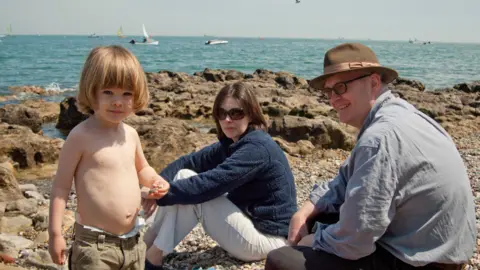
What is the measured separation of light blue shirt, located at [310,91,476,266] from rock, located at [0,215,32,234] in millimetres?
4488

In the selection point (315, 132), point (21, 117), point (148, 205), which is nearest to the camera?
point (148, 205)

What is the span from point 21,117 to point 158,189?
36.9ft

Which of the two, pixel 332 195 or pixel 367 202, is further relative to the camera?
pixel 332 195

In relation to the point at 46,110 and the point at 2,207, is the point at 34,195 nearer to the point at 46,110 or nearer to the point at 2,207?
the point at 2,207

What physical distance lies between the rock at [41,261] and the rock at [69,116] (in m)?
9.64

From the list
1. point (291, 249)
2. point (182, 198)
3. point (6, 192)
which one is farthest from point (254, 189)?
point (6, 192)

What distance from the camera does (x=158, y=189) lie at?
3.35 metres

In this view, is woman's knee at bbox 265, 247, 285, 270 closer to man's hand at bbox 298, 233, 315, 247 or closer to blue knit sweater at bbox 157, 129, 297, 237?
man's hand at bbox 298, 233, 315, 247

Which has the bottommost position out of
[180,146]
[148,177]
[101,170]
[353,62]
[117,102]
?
[180,146]

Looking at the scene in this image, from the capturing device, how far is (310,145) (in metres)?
9.70

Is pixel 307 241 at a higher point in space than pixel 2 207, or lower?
higher

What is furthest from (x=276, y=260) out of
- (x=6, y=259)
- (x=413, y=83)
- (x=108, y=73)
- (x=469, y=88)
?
(x=413, y=83)

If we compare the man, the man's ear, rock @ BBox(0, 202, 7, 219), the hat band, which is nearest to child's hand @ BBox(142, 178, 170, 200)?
the man

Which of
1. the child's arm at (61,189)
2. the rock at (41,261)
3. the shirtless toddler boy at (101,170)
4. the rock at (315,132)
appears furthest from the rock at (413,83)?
the child's arm at (61,189)
